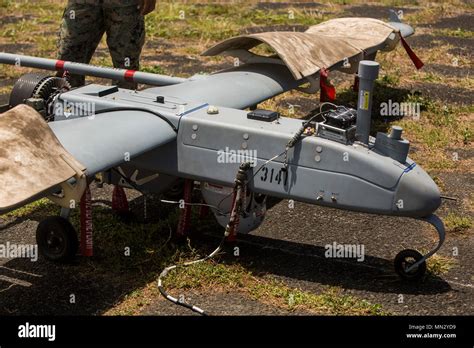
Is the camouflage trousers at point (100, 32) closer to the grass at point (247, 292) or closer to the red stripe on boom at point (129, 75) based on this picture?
the red stripe on boom at point (129, 75)

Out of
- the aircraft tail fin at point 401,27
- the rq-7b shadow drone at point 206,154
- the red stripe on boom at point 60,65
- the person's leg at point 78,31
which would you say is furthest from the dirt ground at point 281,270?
the aircraft tail fin at point 401,27

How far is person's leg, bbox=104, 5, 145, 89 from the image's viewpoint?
13766 millimetres

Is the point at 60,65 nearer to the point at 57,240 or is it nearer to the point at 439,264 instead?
the point at 57,240

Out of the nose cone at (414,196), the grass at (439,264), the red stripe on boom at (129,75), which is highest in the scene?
the red stripe on boom at (129,75)

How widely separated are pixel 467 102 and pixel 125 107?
30.8 ft

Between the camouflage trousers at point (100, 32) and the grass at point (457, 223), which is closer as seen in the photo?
the grass at point (457, 223)

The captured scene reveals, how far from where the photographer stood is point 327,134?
29.8 feet

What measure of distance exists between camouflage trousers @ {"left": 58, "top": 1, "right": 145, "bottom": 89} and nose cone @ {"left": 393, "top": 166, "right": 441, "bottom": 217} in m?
6.39

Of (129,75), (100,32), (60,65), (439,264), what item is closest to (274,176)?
(439,264)

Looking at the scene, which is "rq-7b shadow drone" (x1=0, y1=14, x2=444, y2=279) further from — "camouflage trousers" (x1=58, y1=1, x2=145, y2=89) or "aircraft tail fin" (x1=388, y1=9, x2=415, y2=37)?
"aircraft tail fin" (x1=388, y1=9, x2=415, y2=37)

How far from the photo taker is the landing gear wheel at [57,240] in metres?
9.61

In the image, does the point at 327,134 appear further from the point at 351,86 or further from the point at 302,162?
the point at 351,86

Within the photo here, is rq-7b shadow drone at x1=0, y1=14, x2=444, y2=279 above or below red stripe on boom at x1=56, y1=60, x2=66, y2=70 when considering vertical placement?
below

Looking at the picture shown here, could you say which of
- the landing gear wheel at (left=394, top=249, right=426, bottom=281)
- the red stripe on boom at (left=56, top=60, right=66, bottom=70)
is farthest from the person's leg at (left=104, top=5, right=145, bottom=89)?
the landing gear wheel at (left=394, top=249, right=426, bottom=281)
